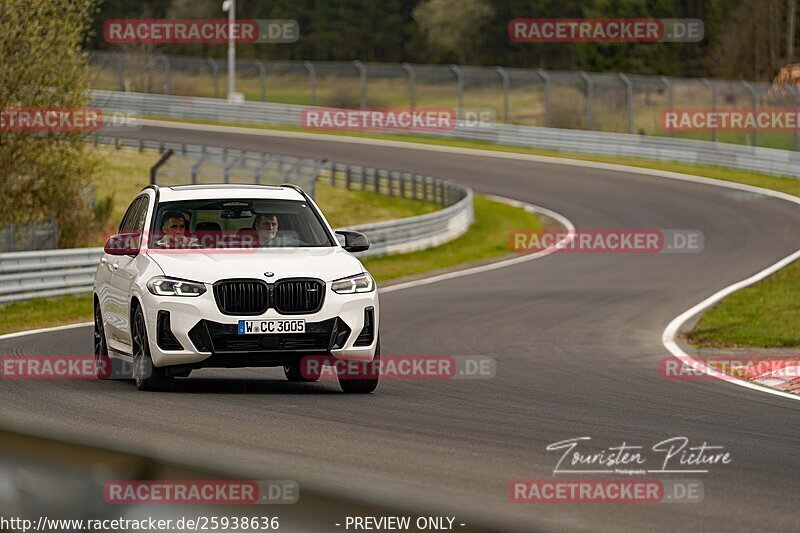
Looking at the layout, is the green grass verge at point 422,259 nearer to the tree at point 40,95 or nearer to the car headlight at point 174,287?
the tree at point 40,95

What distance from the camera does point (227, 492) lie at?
4508 mm

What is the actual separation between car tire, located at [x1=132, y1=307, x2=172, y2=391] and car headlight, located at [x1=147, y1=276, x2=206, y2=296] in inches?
10.5

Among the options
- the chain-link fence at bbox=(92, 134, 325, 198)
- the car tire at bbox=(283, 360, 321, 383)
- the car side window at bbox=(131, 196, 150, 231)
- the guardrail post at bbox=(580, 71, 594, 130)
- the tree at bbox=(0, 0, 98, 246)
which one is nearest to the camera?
the car side window at bbox=(131, 196, 150, 231)

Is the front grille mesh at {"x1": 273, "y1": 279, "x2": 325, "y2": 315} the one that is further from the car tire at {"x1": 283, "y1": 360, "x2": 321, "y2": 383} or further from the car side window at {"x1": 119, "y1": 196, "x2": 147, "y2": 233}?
the car side window at {"x1": 119, "y1": 196, "x2": 147, "y2": 233}

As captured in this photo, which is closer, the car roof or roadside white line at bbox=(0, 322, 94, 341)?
the car roof

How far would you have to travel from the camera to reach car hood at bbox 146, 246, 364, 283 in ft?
33.7

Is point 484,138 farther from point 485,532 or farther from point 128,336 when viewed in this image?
point 485,532

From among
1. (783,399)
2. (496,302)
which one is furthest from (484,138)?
(783,399)

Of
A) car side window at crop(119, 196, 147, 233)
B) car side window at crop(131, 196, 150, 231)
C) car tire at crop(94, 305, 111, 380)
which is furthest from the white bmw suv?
car tire at crop(94, 305, 111, 380)

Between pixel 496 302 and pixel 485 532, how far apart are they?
56.4ft

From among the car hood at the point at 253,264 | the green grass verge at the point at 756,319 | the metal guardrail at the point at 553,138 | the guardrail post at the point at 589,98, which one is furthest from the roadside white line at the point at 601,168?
the car hood at the point at 253,264

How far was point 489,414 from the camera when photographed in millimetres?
9609

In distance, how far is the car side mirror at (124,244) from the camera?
11.1m

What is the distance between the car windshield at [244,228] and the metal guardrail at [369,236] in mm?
10005
